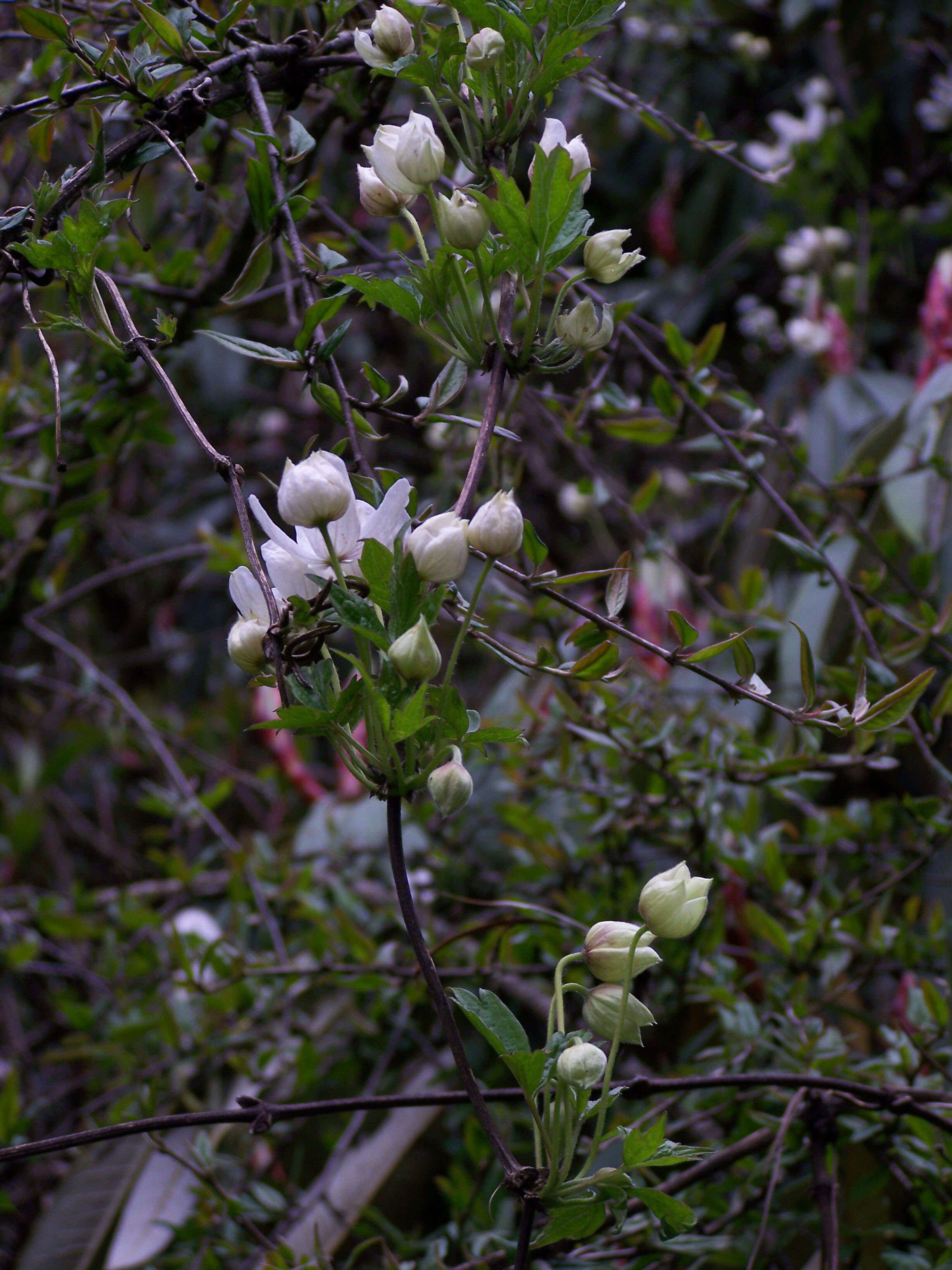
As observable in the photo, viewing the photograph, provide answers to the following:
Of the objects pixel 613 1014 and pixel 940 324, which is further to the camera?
pixel 940 324

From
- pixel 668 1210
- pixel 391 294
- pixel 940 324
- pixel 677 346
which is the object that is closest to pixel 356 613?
pixel 391 294

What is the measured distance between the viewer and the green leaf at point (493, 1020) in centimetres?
33

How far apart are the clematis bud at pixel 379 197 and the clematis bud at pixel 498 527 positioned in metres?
0.15

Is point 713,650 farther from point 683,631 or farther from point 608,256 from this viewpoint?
point 608,256

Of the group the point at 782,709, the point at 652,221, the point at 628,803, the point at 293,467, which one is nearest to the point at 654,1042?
the point at 628,803

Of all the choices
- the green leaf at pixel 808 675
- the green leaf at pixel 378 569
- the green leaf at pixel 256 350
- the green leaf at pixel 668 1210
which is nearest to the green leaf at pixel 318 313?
the green leaf at pixel 256 350

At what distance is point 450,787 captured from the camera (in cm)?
33

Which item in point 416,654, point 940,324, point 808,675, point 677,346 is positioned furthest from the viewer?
point 940,324

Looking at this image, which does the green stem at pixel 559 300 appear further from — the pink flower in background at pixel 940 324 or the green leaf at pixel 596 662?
the pink flower in background at pixel 940 324

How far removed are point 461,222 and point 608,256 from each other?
0.07 metres

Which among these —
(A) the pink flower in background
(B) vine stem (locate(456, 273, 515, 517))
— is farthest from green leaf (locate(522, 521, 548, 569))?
(A) the pink flower in background

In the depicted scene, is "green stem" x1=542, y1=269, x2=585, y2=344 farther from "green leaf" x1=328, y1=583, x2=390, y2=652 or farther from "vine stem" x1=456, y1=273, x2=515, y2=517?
"green leaf" x1=328, y1=583, x2=390, y2=652

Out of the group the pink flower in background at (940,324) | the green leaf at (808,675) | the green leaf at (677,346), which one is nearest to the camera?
the green leaf at (808,675)

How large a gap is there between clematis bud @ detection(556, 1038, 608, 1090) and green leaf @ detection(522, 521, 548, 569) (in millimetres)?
178
